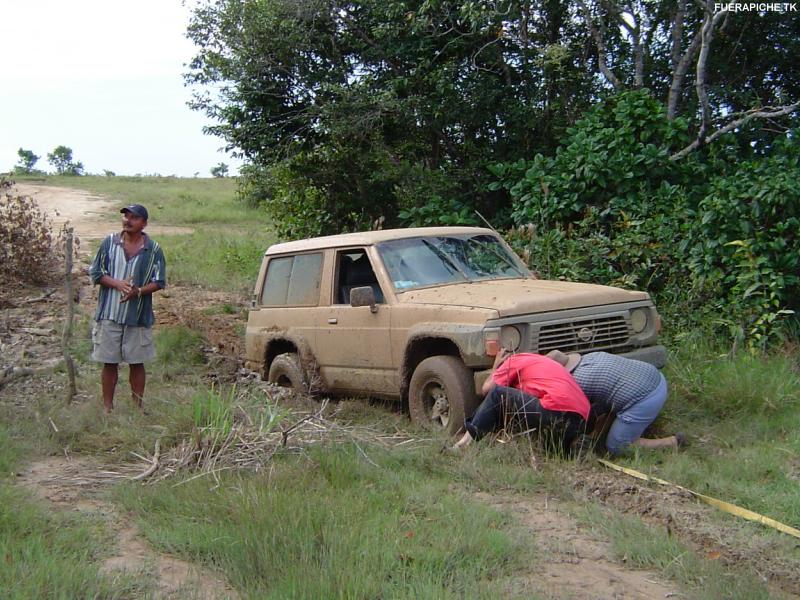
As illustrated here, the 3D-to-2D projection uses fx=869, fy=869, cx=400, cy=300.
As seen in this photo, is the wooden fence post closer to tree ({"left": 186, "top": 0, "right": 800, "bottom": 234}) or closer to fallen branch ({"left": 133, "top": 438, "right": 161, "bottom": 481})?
fallen branch ({"left": 133, "top": 438, "right": 161, "bottom": 481})

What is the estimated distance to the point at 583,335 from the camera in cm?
628

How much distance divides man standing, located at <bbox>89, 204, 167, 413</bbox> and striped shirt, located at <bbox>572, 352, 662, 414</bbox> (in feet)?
10.8

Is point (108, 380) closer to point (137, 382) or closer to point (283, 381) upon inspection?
point (137, 382)

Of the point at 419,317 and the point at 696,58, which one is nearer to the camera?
the point at 419,317

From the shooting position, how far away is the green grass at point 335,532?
3.74m

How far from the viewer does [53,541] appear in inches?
162

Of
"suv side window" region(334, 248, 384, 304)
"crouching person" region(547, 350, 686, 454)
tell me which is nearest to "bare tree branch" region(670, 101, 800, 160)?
"suv side window" region(334, 248, 384, 304)

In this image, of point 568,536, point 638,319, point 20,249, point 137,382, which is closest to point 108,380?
point 137,382

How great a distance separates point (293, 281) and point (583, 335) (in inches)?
119

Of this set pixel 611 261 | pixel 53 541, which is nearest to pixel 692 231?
pixel 611 261

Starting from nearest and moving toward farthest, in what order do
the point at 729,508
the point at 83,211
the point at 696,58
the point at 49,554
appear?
the point at 49,554 < the point at 729,508 < the point at 696,58 < the point at 83,211

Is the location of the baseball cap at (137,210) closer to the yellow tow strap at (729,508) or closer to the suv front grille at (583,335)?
the suv front grille at (583,335)

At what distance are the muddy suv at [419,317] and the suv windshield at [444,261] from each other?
0.01 metres

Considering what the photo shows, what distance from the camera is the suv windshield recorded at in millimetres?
7125
